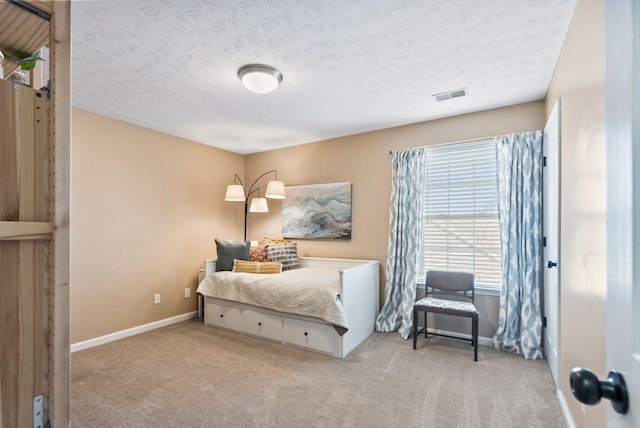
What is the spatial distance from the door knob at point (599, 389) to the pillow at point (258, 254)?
3664 mm

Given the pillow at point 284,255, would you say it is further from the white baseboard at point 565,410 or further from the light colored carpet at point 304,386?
the white baseboard at point 565,410

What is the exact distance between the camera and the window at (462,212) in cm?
333

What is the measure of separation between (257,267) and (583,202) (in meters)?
3.09

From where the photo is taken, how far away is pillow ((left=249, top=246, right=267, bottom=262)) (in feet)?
13.3

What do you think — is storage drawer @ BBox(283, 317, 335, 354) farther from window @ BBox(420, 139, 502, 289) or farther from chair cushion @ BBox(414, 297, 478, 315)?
window @ BBox(420, 139, 502, 289)

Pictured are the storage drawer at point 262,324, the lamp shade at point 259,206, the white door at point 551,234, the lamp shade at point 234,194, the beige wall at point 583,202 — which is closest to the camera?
the beige wall at point 583,202

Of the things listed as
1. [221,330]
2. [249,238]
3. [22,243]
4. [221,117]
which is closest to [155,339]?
[221,330]

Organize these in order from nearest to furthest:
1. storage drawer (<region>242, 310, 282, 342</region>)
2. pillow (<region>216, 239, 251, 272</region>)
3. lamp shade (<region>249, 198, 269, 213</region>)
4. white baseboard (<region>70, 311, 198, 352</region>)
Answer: white baseboard (<region>70, 311, 198, 352</region>) → storage drawer (<region>242, 310, 282, 342</region>) → pillow (<region>216, 239, 251, 272</region>) → lamp shade (<region>249, 198, 269, 213</region>)

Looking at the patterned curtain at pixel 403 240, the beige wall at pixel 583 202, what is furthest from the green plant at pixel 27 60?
the patterned curtain at pixel 403 240

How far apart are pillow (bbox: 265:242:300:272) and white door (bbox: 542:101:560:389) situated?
278 cm

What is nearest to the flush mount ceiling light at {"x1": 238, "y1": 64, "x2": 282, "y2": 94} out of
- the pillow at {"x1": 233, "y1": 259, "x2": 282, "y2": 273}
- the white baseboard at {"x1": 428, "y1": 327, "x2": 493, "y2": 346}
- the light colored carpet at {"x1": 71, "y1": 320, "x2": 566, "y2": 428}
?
the pillow at {"x1": 233, "y1": 259, "x2": 282, "y2": 273}

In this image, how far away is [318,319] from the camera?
305cm

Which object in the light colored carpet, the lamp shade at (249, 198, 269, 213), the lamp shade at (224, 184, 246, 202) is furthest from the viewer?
the lamp shade at (249, 198, 269, 213)

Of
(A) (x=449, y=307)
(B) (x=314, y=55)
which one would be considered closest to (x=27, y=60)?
(B) (x=314, y=55)
